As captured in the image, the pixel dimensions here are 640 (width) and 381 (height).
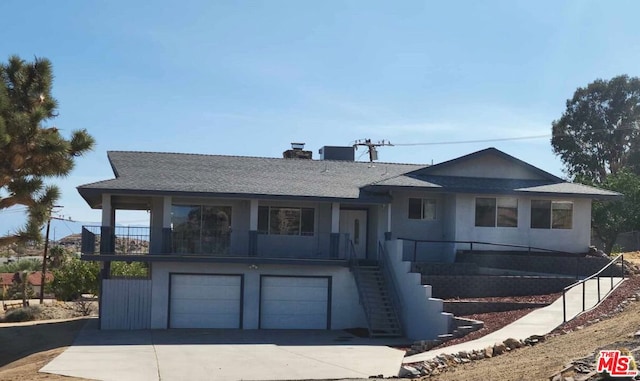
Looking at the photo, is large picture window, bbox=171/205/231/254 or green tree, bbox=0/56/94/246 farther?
large picture window, bbox=171/205/231/254

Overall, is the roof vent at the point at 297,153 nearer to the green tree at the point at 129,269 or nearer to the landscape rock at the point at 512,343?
the green tree at the point at 129,269

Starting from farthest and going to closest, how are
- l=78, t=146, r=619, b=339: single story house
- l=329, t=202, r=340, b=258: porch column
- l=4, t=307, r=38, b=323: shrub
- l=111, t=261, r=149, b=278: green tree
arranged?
l=111, t=261, r=149, b=278: green tree < l=4, t=307, r=38, b=323: shrub < l=329, t=202, r=340, b=258: porch column < l=78, t=146, r=619, b=339: single story house

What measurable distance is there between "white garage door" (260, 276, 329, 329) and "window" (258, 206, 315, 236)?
6.90 ft

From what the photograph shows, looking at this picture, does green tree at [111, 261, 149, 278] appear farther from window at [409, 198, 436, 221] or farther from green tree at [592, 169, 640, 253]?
green tree at [592, 169, 640, 253]

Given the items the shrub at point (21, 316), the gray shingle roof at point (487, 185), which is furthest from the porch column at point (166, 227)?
the shrub at point (21, 316)

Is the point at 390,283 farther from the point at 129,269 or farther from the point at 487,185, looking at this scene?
the point at 129,269

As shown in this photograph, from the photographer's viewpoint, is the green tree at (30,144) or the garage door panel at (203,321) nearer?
the green tree at (30,144)

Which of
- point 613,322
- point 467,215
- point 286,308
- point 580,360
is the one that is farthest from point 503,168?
point 580,360

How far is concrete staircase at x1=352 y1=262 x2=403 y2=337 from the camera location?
24.8m

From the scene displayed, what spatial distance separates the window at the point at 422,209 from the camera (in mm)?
29750

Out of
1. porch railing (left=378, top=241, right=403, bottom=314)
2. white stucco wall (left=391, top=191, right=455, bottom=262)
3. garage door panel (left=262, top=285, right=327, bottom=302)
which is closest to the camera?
porch railing (left=378, top=241, right=403, bottom=314)

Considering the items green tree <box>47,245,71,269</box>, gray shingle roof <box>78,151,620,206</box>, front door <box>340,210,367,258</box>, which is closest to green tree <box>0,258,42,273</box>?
green tree <box>47,245,71,269</box>

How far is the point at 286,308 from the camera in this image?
89.0 feet
